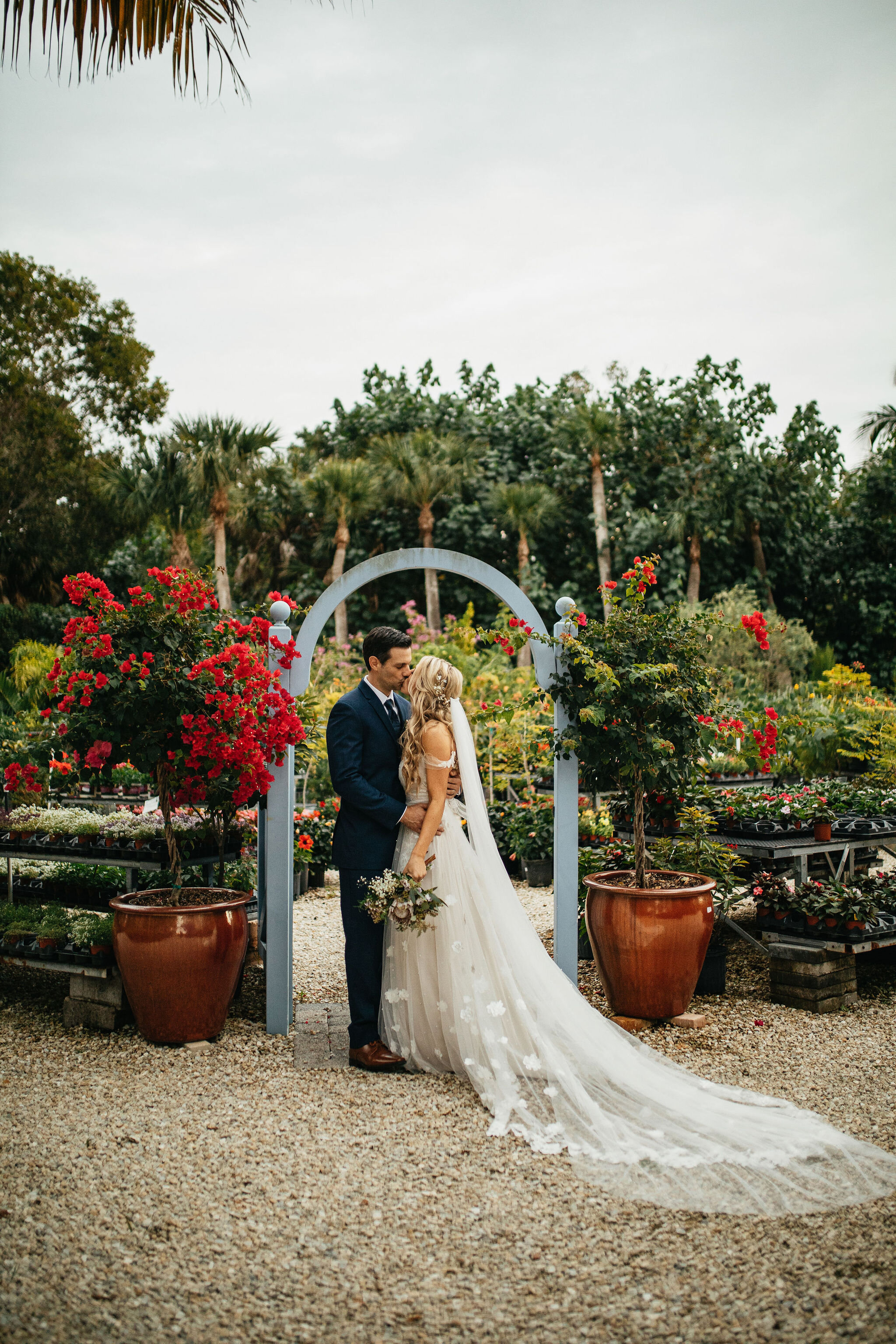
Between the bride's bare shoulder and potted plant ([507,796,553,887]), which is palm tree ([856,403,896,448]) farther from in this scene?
the bride's bare shoulder

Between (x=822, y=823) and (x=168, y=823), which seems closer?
(x=168, y=823)

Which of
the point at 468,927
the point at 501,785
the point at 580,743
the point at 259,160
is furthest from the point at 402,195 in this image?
the point at 468,927

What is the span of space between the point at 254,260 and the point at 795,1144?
16385 mm

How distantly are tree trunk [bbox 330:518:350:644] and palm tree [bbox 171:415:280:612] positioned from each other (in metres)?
2.88

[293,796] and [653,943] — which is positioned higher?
[293,796]

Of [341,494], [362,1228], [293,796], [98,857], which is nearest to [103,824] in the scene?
[98,857]

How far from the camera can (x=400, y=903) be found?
3920 mm

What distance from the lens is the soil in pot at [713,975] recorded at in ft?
17.2

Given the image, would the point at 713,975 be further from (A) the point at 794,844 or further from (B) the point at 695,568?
(B) the point at 695,568

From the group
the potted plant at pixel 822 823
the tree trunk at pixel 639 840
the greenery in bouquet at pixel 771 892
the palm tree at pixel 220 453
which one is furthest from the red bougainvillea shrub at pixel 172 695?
the palm tree at pixel 220 453

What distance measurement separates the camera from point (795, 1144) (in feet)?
10.0

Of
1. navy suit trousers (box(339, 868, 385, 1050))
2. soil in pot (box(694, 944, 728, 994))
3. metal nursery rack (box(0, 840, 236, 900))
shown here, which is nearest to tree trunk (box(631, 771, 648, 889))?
soil in pot (box(694, 944, 728, 994))

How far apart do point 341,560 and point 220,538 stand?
346 cm

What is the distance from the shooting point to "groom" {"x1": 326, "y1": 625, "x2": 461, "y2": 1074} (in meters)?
4.15
